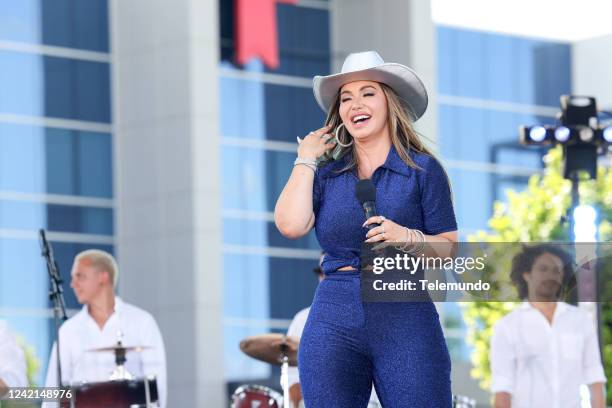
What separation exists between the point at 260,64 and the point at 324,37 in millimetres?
1946

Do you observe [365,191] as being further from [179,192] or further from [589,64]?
[589,64]

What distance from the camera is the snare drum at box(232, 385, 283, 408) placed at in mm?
12094

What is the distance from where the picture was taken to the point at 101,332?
11.2m

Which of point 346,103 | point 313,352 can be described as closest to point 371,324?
point 313,352

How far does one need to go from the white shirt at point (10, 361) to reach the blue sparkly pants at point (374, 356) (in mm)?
4526

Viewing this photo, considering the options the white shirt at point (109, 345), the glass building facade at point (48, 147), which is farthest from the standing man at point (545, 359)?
the glass building facade at point (48, 147)

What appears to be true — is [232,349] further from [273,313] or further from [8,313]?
[8,313]

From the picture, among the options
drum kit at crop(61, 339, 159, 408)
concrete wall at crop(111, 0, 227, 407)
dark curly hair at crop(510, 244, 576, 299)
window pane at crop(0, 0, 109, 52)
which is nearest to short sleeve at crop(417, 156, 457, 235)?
→ dark curly hair at crop(510, 244, 576, 299)

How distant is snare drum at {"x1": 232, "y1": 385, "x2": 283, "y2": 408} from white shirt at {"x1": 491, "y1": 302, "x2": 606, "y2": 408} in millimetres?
3120

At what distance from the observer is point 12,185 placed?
2681cm

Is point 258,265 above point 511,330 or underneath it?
above

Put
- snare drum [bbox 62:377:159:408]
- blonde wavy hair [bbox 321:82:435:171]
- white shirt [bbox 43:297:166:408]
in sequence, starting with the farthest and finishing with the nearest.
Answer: white shirt [bbox 43:297:166:408] < snare drum [bbox 62:377:159:408] < blonde wavy hair [bbox 321:82:435:171]

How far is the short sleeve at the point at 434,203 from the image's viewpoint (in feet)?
17.7

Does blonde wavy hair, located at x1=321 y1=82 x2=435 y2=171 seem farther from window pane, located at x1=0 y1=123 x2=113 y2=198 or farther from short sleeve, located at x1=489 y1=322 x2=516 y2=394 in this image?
window pane, located at x1=0 y1=123 x2=113 y2=198
